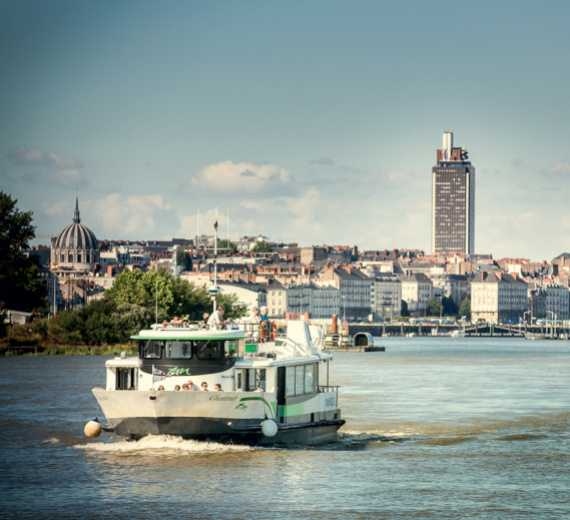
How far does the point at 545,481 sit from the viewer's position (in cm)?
3209

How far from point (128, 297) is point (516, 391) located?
42419 millimetres

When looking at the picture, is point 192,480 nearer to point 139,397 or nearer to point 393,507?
point 139,397

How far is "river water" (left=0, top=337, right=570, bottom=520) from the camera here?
28.0 metres

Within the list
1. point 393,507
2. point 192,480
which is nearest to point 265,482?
point 192,480

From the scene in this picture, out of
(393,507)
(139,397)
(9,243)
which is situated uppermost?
(9,243)


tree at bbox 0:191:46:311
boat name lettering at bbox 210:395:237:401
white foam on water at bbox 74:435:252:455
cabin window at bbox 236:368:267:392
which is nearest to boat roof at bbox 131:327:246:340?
cabin window at bbox 236:368:267:392

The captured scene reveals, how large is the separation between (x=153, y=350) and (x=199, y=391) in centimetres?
188

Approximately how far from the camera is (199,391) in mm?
32031

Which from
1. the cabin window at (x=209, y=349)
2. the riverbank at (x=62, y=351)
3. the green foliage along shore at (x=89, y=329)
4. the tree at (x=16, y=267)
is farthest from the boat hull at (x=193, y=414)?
the tree at (x=16, y=267)

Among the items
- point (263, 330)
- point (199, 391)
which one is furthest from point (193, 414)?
point (263, 330)

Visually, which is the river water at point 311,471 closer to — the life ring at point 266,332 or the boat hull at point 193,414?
the boat hull at point 193,414

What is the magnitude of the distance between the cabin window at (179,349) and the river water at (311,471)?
2.06 metres

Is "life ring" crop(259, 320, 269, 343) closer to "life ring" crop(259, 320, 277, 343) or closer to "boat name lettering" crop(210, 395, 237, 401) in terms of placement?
"life ring" crop(259, 320, 277, 343)

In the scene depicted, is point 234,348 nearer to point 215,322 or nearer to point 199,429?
point 215,322
